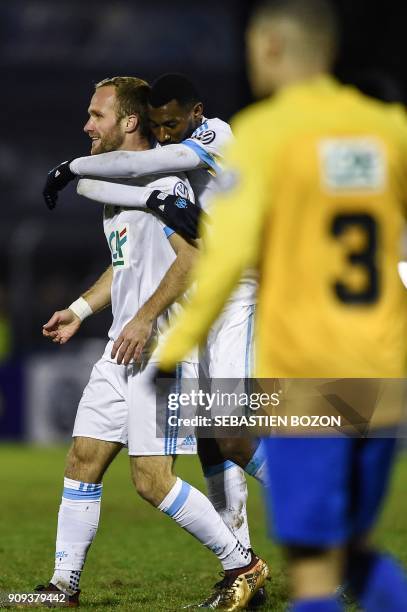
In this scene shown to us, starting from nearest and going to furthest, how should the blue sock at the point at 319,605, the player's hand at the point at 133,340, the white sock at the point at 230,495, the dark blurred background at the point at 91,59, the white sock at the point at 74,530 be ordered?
the blue sock at the point at 319,605, the player's hand at the point at 133,340, the white sock at the point at 74,530, the white sock at the point at 230,495, the dark blurred background at the point at 91,59

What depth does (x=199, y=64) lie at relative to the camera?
26094 millimetres

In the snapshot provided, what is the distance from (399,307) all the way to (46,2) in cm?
2399

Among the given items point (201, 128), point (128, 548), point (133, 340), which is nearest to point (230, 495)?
point (133, 340)

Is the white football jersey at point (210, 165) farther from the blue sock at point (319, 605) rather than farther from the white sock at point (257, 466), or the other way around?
the blue sock at point (319, 605)

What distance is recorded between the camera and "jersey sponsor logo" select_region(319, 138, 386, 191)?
3521 millimetres

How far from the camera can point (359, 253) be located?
3512mm

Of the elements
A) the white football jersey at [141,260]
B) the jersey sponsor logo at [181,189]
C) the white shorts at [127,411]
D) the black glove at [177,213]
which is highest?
the jersey sponsor logo at [181,189]

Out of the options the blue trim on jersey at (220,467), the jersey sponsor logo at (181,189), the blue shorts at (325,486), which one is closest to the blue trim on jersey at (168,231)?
the jersey sponsor logo at (181,189)

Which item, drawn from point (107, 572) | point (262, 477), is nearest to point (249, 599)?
point (262, 477)

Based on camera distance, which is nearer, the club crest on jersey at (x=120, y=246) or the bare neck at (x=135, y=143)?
the club crest on jersey at (x=120, y=246)

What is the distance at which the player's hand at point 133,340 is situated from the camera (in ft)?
18.5

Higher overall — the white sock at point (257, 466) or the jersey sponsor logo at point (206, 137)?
the jersey sponsor logo at point (206, 137)

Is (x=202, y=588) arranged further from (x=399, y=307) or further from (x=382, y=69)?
(x=382, y=69)

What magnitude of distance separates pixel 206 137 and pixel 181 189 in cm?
30
